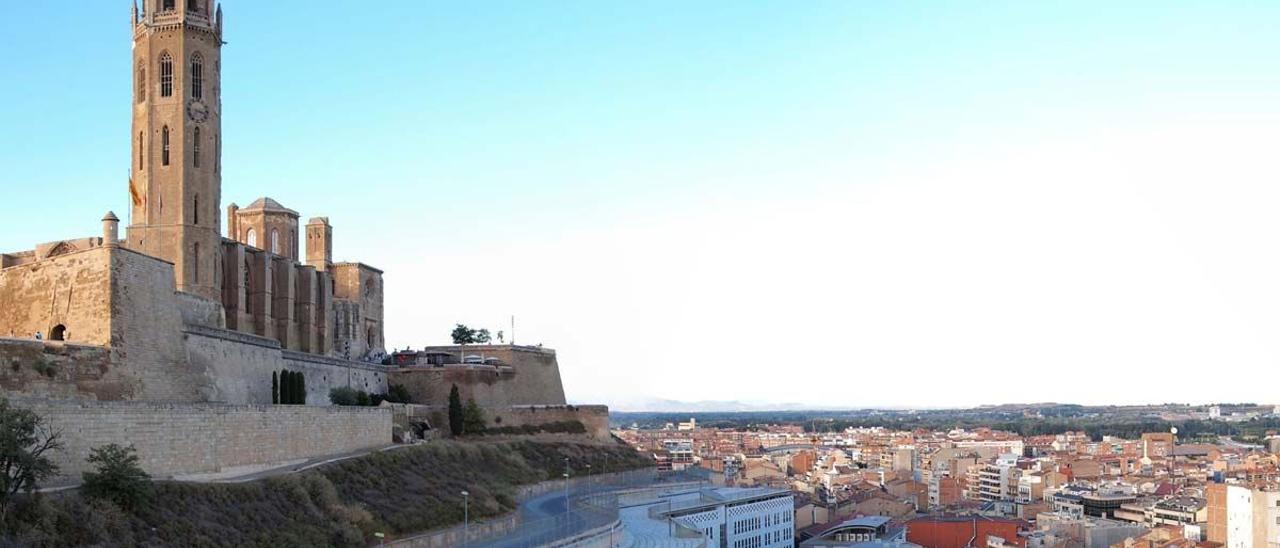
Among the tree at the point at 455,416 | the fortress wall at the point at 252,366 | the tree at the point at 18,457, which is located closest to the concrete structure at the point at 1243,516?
the tree at the point at 455,416

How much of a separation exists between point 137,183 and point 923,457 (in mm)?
109708

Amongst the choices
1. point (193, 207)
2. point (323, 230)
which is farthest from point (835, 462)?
point (193, 207)

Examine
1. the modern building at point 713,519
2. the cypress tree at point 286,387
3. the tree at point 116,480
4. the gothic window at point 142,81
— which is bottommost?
the modern building at point 713,519

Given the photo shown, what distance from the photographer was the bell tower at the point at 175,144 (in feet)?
156

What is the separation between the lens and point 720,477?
268ft

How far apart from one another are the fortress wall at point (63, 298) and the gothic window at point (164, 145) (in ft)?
48.3

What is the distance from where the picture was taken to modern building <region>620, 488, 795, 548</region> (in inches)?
1854

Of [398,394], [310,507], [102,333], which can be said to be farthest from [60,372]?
[398,394]

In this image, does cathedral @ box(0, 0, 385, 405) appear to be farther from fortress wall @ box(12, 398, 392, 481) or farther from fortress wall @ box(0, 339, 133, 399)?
fortress wall @ box(12, 398, 392, 481)

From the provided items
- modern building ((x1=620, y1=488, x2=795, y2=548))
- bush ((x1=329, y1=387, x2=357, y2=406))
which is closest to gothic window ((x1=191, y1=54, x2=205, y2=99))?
bush ((x1=329, y1=387, x2=357, y2=406))

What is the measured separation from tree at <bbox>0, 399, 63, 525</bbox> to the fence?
982 centimetres

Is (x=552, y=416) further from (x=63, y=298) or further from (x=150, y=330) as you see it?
(x=63, y=298)

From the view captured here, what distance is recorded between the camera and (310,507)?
102 ft

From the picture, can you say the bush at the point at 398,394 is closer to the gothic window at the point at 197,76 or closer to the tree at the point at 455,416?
the tree at the point at 455,416
